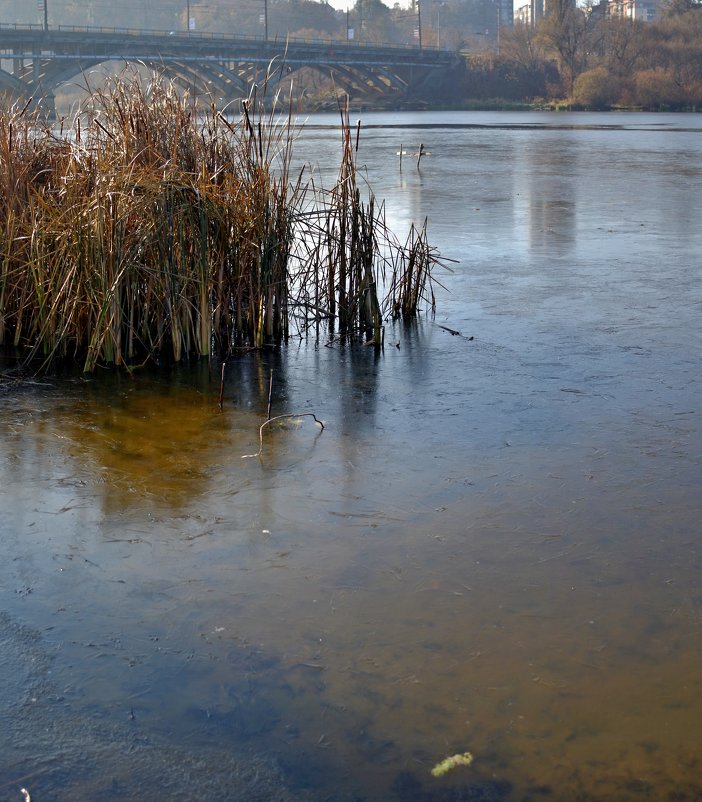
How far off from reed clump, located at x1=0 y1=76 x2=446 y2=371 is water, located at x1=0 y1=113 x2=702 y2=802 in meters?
0.33

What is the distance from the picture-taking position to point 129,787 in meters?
2.14

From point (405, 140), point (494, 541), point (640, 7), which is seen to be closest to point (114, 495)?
point (494, 541)

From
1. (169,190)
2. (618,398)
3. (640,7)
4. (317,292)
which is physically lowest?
(618,398)

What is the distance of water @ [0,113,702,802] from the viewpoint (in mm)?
2244

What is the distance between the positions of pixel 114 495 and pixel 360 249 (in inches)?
98.3

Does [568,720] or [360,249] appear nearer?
[568,720]

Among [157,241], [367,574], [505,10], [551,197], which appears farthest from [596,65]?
[505,10]

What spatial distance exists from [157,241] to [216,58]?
160 feet

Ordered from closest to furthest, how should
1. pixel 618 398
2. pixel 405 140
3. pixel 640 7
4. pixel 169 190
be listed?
pixel 618 398 → pixel 169 190 → pixel 405 140 → pixel 640 7

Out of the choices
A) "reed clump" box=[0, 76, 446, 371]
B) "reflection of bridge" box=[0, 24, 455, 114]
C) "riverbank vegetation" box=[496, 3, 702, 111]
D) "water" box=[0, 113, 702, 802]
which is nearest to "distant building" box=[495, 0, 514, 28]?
"riverbank vegetation" box=[496, 3, 702, 111]

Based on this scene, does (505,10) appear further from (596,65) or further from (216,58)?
(216,58)

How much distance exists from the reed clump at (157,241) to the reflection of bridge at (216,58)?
2723cm

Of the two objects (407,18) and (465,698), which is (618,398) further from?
(407,18)

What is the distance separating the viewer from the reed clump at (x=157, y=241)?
502 centimetres
